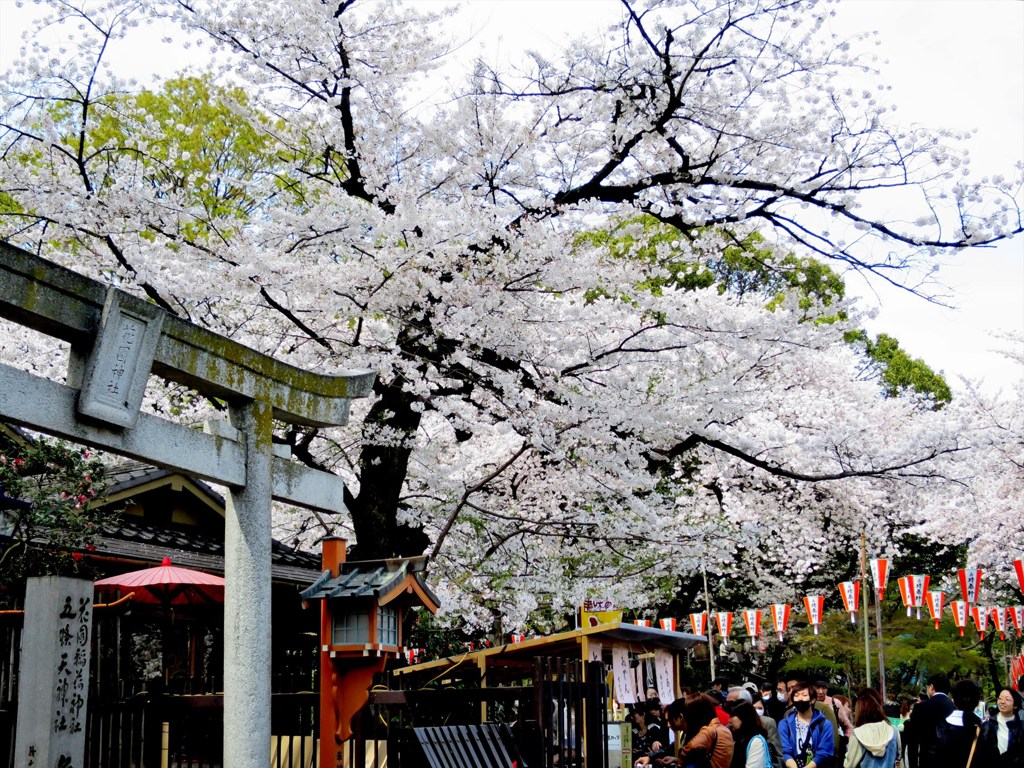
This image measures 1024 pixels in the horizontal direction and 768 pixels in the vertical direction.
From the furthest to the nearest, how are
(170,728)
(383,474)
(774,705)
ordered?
(383,474) < (774,705) < (170,728)

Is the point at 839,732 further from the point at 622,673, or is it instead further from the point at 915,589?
the point at 915,589

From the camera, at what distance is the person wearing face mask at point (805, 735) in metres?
8.01

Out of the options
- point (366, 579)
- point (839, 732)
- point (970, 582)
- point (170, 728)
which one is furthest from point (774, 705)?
point (970, 582)

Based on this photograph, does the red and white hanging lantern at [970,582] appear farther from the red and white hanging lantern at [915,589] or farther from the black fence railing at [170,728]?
the black fence railing at [170,728]

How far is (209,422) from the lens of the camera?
18.4 ft

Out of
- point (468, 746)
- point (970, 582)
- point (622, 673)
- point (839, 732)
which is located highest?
point (970, 582)

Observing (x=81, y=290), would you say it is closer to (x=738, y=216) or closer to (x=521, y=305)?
(x=521, y=305)

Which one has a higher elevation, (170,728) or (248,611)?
(248,611)

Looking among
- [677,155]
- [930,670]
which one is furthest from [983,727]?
[930,670]

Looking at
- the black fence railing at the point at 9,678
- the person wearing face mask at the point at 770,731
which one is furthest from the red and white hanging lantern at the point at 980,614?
the black fence railing at the point at 9,678

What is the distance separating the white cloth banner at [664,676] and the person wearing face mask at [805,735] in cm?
510

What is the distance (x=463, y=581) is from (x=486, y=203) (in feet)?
19.5

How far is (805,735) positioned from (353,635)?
3.87m

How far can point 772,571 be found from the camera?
25.5 metres
